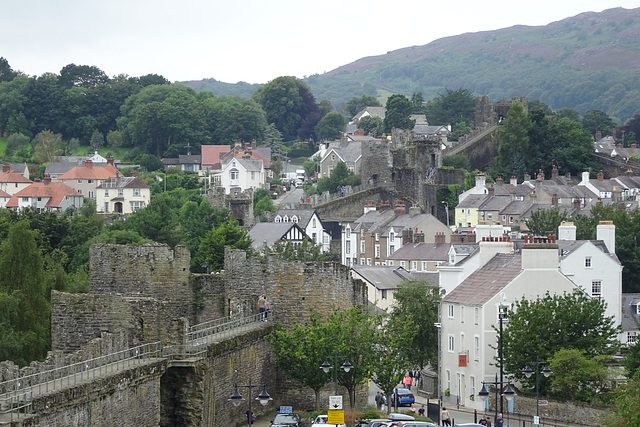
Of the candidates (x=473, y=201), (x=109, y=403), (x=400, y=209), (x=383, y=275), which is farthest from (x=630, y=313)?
(x=473, y=201)

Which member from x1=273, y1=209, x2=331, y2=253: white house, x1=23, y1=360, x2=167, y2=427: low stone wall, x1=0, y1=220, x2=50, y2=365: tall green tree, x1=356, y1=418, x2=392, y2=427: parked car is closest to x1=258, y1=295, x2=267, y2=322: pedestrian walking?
x1=356, y1=418, x2=392, y2=427: parked car

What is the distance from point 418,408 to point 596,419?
21.9 ft

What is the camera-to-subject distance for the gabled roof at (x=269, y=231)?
11500 centimetres

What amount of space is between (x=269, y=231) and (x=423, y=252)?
14.2m

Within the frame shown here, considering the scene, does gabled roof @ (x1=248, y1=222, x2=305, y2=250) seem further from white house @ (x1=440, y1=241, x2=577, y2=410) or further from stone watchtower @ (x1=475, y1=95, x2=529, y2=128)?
white house @ (x1=440, y1=241, x2=577, y2=410)

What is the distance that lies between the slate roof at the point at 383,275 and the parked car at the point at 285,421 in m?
47.5

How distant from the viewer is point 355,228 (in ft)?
409

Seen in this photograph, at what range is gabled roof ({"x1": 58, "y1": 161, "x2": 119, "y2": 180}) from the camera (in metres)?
167

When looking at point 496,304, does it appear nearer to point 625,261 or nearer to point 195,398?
point 195,398

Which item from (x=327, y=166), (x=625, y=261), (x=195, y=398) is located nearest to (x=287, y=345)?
(x=195, y=398)

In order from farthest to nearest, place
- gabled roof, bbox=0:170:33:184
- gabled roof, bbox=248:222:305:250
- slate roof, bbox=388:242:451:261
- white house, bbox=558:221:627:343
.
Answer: gabled roof, bbox=0:170:33:184 → gabled roof, bbox=248:222:305:250 → slate roof, bbox=388:242:451:261 → white house, bbox=558:221:627:343

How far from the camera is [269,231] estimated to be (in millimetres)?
118562

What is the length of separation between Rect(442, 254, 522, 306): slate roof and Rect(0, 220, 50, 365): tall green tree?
53.4ft

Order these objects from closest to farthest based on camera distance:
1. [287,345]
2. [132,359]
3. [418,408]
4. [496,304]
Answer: [132,359]
[287,345]
[418,408]
[496,304]
